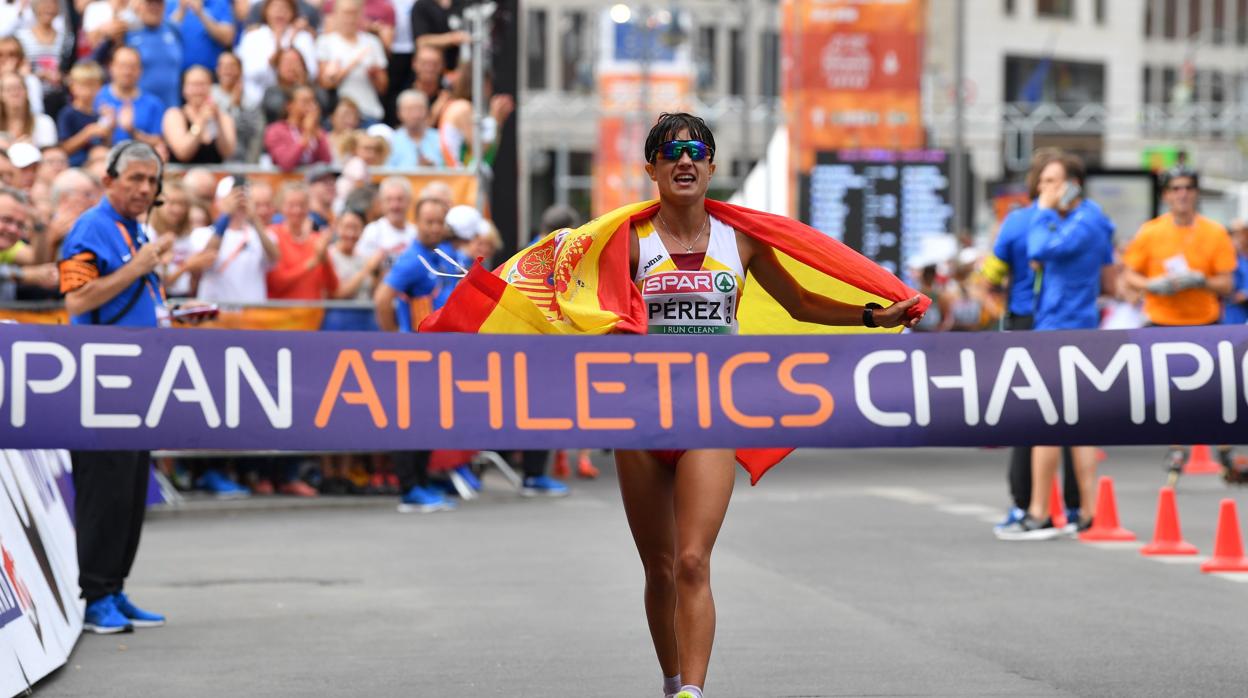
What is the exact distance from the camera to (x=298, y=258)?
17.0 metres

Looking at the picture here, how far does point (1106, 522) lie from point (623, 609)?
13.9 feet

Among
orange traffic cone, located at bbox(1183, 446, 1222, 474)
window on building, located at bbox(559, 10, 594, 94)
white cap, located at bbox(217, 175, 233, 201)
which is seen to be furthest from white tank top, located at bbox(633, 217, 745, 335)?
window on building, located at bbox(559, 10, 594, 94)

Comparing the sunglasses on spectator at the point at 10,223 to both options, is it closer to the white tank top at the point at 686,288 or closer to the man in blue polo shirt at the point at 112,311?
the man in blue polo shirt at the point at 112,311

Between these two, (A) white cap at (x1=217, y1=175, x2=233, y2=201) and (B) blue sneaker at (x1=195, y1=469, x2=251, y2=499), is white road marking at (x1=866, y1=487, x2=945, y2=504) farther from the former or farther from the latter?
(A) white cap at (x1=217, y1=175, x2=233, y2=201)

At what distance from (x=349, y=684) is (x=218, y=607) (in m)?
2.56

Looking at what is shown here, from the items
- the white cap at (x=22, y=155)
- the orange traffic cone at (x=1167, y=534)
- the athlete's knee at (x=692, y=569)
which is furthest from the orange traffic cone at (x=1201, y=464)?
the athlete's knee at (x=692, y=569)

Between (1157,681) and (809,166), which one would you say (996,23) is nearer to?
(809,166)

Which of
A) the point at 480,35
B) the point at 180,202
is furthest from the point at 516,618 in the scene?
the point at 480,35

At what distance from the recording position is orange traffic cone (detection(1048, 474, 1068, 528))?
45.1ft

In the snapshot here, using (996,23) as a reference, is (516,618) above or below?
below

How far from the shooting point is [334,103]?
1980cm

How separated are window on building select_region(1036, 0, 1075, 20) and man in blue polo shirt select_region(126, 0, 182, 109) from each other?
69123mm

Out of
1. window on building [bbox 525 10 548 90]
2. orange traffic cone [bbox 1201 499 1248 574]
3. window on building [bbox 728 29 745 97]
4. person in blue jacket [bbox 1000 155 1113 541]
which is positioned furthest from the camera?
window on building [bbox 728 29 745 97]

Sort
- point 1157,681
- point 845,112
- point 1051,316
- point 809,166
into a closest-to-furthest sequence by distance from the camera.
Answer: point 1157,681, point 1051,316, point 809,166, point 845,112
